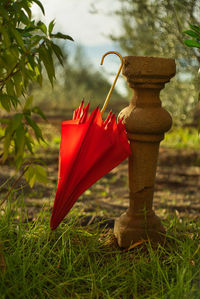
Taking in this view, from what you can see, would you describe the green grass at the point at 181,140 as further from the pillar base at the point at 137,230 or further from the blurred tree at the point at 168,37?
the pillar base at the point at 137,230

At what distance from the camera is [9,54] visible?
134cm

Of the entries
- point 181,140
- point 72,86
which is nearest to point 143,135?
point 181,140

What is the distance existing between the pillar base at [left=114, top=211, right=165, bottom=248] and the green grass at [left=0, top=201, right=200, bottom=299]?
55 mm

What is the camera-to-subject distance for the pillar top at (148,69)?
174 centimetres

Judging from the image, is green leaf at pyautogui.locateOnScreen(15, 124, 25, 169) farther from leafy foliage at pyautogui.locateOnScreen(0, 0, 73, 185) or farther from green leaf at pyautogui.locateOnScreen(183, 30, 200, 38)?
green leaf at pyautogui.locateOnScreen(183, 30, 200, 38)

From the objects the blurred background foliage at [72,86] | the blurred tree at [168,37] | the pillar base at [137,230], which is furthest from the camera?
the blurred background foliage at [72,86]

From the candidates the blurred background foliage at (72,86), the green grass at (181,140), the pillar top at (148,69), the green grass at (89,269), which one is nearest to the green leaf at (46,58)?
the pillar top at (148,69)

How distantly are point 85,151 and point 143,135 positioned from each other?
33cm

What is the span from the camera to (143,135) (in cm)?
178

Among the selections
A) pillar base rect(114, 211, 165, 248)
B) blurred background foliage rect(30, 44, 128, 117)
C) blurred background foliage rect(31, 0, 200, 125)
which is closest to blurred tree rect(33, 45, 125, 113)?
blurred background foliage rect(30, 44, 128, 117)

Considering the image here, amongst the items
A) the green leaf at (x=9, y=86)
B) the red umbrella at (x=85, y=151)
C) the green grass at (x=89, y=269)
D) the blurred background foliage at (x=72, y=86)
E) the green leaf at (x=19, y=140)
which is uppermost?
the green leaf at (x=9, y=86)

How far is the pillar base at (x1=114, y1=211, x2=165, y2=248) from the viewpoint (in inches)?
74.7

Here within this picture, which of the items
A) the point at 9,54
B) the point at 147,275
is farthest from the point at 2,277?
the point at 9,54

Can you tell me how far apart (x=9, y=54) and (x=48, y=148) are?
178 inches
